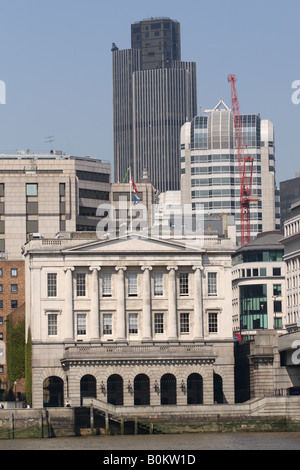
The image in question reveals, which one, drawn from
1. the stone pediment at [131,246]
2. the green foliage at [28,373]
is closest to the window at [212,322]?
the stone pediment at [131,246]

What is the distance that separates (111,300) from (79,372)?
12.2 m

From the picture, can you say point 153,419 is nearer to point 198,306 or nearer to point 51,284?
point 198,306

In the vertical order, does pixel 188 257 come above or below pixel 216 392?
above

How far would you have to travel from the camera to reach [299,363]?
169 meters

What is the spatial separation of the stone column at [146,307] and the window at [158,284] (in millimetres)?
1283

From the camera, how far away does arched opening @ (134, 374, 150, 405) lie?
569ft

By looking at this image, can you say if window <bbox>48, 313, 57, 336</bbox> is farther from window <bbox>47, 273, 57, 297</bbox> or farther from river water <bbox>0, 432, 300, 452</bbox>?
river water <bbox>0, 432, 300, 452</bbox>

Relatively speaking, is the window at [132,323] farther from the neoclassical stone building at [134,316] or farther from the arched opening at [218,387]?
the arched opening at [218,387]

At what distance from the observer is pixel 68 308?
177 metres

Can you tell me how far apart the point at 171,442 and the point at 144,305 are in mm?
39037

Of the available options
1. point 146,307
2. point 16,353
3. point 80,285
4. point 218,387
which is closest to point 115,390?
point 146,307
